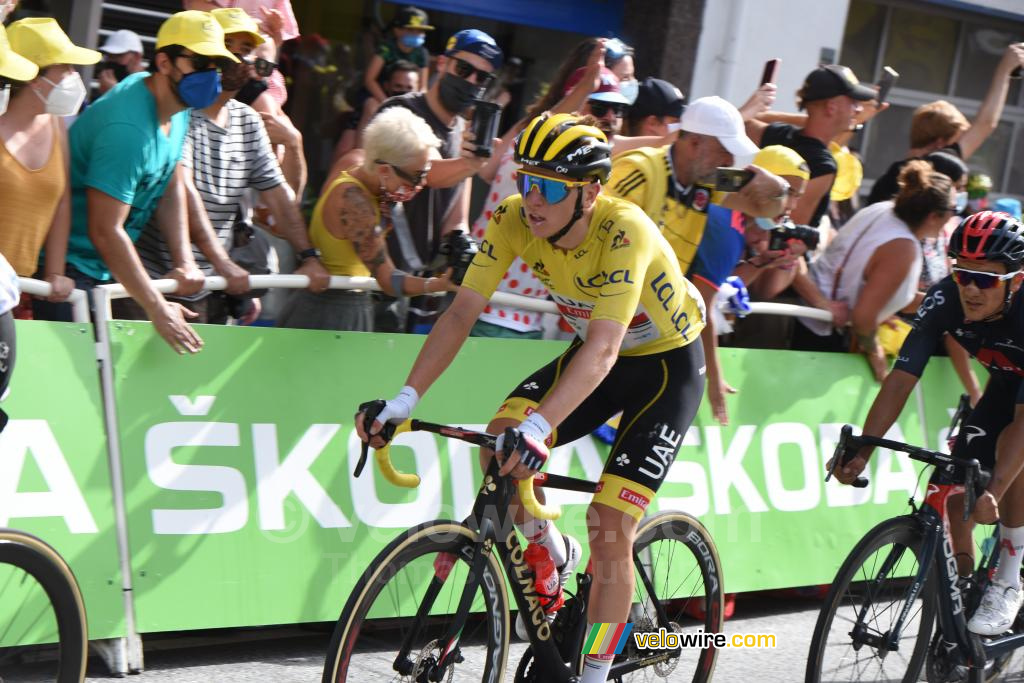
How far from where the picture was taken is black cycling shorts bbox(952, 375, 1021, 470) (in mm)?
5277

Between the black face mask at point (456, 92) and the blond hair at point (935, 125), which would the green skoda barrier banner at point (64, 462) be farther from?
the blond hair at point (935, 125)

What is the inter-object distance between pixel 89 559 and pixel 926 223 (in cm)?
484

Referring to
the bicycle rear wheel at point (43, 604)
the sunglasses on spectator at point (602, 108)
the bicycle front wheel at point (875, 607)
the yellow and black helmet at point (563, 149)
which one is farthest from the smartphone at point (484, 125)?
the bicycle rear wheel at point (43, 604)

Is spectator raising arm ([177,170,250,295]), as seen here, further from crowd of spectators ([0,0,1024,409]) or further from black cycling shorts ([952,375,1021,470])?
black cycling shorts ([952,375,1021,470])

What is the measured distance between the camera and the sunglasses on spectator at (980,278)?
4777mm

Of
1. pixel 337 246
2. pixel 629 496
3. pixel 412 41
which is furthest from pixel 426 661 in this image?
pixel 412 41

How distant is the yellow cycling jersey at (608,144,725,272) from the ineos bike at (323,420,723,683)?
5.47 feet

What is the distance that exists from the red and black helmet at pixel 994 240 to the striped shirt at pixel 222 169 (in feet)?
9.80

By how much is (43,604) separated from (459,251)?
7.98 feet

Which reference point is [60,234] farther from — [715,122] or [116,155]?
[715,122]

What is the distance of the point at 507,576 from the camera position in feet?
13.5

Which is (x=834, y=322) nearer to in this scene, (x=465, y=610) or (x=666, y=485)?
(x=666, y=485)

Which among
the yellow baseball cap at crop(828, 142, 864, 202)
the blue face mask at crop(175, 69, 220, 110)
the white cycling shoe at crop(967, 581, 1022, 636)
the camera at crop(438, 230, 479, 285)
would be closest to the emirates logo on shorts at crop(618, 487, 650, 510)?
the camera at crop(438, 230, 479, 285)

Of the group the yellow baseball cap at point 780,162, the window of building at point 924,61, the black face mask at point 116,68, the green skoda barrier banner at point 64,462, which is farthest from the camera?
the window of building at point 924,61
